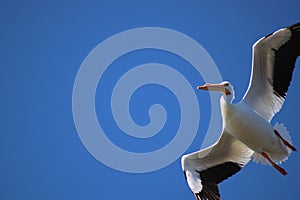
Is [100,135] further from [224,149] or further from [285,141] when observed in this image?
[285,141]

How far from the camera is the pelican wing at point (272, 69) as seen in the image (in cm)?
867

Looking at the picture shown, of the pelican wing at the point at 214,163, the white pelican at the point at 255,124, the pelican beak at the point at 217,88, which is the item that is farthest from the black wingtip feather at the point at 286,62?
the pelican wing at the point at 214,163

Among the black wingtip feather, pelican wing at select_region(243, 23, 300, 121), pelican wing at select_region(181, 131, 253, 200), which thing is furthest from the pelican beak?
the black wingtip feather

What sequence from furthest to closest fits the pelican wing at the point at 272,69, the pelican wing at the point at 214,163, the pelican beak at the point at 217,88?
the pelican wing at the point at 214,163 → the pelican beak at the point at 217,88 → the pelican wing at the point at 272,69

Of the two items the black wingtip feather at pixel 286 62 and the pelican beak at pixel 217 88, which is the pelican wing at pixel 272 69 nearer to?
the black wingtip feather at pixel 286 62

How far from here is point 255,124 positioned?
865 cm

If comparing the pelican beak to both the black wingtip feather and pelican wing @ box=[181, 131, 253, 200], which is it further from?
the black wingtip feather

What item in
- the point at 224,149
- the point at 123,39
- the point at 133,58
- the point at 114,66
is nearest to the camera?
the point at 224,149

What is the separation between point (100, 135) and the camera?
40.9 ft

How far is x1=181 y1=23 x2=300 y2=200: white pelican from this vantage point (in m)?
8.68

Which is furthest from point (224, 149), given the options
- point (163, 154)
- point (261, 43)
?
point (163, 154)

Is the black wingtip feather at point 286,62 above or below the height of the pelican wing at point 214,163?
above

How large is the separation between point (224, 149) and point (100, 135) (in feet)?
12.4

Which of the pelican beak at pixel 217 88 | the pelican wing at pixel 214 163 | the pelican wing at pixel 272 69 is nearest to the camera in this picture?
the pelican wing at pixel 272 69
